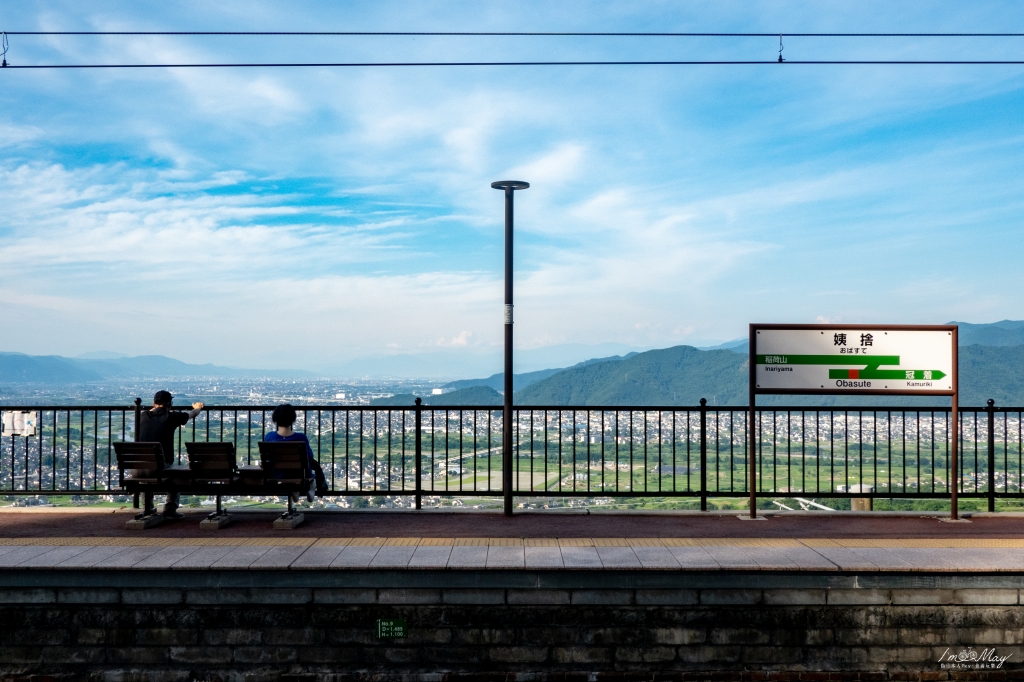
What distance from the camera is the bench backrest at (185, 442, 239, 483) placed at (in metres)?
8.48

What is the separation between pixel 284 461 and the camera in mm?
8477

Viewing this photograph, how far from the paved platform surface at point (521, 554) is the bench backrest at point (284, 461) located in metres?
1.12

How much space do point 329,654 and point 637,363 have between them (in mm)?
50678

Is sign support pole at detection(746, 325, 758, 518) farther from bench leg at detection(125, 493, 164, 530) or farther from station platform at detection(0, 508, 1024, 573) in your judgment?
bench leg at detection(125, 493, 164, 530)

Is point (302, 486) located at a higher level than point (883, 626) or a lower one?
higher

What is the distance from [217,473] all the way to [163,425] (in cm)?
109

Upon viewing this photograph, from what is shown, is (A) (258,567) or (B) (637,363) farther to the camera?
(B) (637,363)

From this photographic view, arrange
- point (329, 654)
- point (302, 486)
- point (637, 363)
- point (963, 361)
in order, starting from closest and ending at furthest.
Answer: point (329, 654), point (302, 486), point (963, 361), point (637, 363)

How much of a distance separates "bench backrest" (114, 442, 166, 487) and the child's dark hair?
4.15 ft

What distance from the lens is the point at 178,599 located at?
20.3 feet

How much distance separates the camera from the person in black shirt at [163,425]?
9023 mm

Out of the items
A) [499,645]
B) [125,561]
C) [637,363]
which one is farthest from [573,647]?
[637,363]

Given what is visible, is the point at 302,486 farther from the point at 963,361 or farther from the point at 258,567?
the point at 963,361

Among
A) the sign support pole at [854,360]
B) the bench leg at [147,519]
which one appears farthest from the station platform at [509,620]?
the sign support pole at [854,360]
